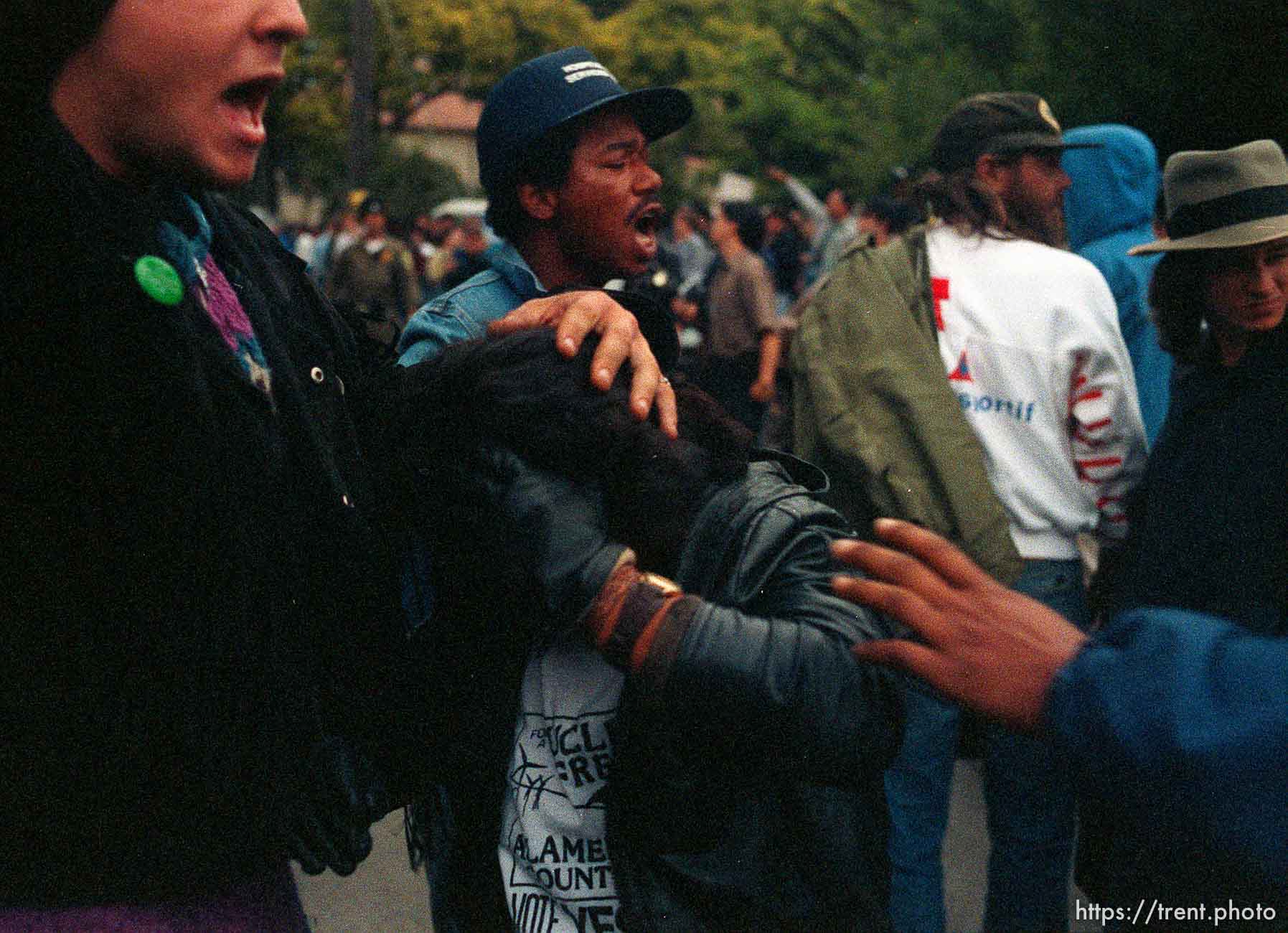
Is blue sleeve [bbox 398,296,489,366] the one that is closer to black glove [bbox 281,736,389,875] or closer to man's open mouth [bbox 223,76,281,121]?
man's open mouth [bbox 223,76,281,121]

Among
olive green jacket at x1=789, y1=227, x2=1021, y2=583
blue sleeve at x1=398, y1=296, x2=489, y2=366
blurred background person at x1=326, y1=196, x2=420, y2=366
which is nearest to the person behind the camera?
blue sleeve at x1=398, y1=296, x2=489, y2=366

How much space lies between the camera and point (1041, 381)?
11.6ft

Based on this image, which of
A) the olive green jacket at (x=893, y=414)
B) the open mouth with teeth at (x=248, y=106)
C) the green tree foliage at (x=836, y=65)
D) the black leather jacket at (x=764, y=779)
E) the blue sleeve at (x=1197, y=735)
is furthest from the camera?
the green tree foliage at (x=836, y=65)

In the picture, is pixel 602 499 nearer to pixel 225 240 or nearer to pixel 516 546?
pixel 516 546

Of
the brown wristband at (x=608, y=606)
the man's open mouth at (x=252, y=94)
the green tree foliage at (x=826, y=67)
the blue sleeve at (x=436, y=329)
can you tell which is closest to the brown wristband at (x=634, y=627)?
the brown wristband at (x=608, y=606)

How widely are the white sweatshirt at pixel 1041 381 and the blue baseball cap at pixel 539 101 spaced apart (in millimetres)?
1211

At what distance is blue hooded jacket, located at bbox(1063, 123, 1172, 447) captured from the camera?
427 centimetres

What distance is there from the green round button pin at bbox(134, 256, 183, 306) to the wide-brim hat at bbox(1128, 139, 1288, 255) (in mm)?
2752

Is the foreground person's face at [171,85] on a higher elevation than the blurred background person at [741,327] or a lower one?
higher

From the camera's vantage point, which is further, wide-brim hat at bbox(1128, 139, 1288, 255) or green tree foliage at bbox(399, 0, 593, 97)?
green tree foliage at bbox(399, 0, 593, 97)

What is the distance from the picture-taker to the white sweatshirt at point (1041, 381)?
352 centimetres

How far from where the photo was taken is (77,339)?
137 centimetres

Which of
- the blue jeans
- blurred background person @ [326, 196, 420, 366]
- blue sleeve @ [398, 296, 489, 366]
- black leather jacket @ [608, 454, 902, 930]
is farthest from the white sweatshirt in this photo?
blurred background person @ [326, 196, 420, 366]

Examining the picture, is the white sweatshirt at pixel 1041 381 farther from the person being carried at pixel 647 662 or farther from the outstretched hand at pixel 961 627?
the outstretched hand at pixel 961 627
